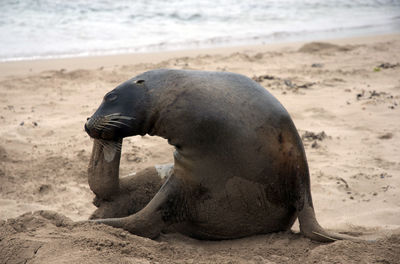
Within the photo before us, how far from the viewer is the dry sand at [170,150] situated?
104 inches

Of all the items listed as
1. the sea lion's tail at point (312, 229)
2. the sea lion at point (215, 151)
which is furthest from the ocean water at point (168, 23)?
the sea lion's tail at point (312, 229)

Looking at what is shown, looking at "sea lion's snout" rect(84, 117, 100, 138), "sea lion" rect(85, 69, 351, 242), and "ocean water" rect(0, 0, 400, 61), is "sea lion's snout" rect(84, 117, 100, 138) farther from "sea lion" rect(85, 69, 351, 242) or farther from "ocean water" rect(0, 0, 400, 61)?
"ocean water" rect(0, 0, 400, 61)

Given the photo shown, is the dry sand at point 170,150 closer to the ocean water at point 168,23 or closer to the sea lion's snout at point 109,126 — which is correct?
the sea lion's snout at point 109,126

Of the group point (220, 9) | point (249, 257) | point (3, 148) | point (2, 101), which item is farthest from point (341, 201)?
point (220, 9)

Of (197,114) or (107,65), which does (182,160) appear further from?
(107,65)

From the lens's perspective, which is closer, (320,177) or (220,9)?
(320,177)

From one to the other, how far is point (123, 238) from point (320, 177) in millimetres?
2138

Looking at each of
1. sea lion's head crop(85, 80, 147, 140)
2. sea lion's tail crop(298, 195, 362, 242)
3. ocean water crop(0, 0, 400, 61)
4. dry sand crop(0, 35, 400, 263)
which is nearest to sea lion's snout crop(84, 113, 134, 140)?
sea lion's head crop(85, 80, 147, 140)

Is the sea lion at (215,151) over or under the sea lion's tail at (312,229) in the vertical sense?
over

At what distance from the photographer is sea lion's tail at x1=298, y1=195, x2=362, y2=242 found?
2816 mm

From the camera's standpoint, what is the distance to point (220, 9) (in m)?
15.5

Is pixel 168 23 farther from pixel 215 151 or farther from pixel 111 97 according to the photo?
pixel 215 151

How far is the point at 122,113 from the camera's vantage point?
2.84 metres

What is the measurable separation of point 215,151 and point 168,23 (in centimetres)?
1088
